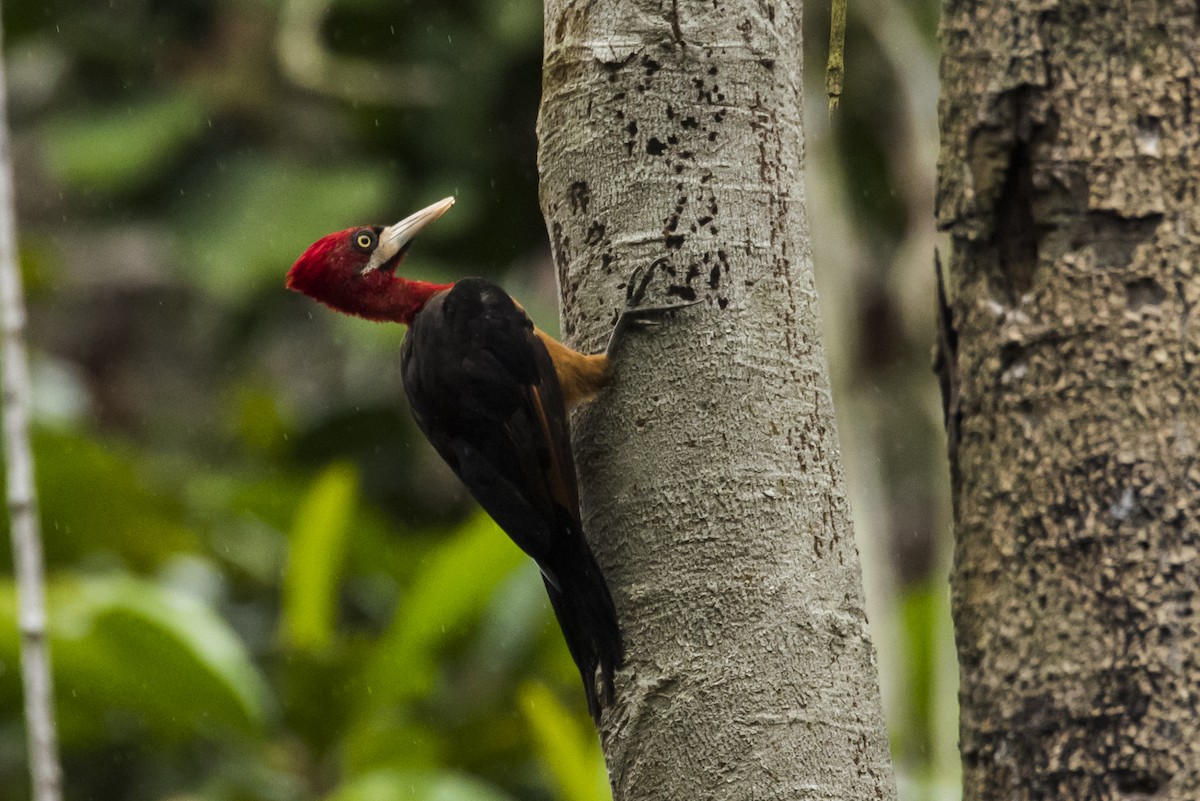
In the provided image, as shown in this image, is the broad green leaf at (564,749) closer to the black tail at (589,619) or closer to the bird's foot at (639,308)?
the black tail at (589,619)

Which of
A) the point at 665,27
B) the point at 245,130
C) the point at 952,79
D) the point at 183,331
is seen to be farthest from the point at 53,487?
the point at 952,79

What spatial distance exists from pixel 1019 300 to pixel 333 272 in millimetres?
1861

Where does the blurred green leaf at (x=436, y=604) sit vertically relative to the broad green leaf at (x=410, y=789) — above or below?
above

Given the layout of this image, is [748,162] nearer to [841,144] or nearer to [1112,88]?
[1112,88]

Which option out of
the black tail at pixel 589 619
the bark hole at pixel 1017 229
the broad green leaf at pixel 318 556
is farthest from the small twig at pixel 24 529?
the broad green leaf at pixel 318 556

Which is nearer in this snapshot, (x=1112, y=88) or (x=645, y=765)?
(x=1112, y=88)

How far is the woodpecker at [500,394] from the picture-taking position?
2.32m

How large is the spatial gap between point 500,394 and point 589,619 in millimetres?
662

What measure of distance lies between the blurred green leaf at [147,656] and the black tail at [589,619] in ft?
7.20

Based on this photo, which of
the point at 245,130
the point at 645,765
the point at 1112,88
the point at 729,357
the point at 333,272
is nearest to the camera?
the point at 1112,88

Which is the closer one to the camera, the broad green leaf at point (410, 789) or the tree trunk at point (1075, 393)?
the tree trunk at point (1075, 393)

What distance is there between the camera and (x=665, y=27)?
7.49ft

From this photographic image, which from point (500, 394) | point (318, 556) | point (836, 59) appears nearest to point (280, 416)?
point (318, 556)

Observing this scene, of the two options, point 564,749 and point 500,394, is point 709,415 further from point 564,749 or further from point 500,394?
point 564,749
